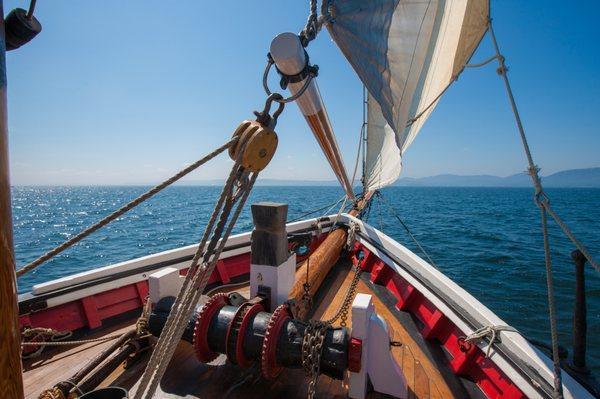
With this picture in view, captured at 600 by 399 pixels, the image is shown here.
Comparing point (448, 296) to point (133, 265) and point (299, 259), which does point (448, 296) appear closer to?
point (299, 259)

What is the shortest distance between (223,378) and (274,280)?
1092 mm

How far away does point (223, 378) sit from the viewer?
3.02m

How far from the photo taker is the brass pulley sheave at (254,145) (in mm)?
2312

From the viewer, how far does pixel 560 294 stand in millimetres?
9406

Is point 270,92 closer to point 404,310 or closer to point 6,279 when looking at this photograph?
point 6,279

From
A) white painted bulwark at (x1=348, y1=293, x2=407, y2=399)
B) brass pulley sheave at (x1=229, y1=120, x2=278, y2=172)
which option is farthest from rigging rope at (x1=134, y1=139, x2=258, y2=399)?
white painted bulwark at (x1=348, y1=293, x2=407, y2=399)

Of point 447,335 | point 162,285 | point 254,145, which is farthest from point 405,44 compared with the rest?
point 162,285

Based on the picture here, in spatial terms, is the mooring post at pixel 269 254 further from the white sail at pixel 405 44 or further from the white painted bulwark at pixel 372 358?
the white sail at pixel 405 44

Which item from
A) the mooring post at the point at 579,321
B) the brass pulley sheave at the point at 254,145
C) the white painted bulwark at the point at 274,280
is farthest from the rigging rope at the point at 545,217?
the white painted bulwark at the point at 274,280

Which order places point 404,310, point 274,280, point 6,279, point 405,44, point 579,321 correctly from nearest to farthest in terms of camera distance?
point 6,279 < point 579,321 < point 274,280 < point 405,44 < point 404,310

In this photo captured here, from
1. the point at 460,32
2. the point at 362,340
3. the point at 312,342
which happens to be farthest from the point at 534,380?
the point at 460,32

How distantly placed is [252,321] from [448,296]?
242 cm

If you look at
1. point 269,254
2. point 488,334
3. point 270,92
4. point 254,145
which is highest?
point 270,92

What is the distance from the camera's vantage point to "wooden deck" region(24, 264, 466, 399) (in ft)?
9.38
